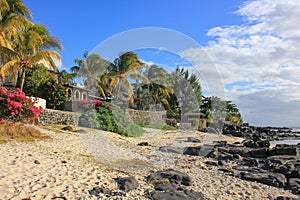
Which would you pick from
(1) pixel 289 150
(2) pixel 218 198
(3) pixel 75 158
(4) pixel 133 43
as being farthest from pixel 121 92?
(2) pixel 218 198

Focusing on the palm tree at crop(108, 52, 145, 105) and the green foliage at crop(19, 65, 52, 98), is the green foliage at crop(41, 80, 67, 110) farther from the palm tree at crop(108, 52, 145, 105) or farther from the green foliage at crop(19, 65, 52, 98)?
the palm tree at crop(108, 52, 145, 105)

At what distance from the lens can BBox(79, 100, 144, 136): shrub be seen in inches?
641

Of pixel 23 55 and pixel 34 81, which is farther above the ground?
pixel 23 55

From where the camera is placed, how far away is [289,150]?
13398 millimetres

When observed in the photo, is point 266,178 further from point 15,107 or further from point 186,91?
point 186,91

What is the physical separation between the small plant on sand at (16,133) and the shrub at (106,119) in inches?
201

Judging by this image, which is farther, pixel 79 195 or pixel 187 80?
pixel 187 80

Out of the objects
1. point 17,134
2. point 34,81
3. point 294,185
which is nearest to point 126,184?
point 294,185

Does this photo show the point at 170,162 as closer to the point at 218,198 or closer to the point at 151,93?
the point at 218,198

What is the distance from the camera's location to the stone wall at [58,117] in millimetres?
16159

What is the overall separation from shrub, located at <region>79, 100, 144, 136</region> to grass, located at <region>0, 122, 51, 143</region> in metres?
5.12

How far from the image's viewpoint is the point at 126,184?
594cm

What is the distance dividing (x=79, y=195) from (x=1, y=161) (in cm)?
288

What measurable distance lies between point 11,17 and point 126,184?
17025 millimetres
